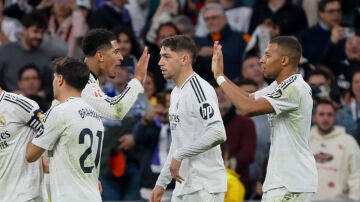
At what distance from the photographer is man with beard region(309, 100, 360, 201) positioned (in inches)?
609

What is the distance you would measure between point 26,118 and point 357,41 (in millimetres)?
7343

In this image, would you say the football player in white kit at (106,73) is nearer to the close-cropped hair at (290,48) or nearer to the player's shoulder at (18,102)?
the player's shoulder at (18,102)

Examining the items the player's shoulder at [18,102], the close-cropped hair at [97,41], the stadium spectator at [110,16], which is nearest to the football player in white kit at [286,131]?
the close-cropped hair at [97,41]

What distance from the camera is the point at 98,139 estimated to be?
1072 centimetres

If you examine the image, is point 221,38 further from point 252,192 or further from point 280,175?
point 280,175

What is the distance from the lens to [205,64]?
17406 mm

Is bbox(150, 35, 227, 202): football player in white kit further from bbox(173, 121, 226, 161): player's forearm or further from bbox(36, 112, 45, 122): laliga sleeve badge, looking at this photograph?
bbox(36, 112, 45, 122): laliga sleeve badge

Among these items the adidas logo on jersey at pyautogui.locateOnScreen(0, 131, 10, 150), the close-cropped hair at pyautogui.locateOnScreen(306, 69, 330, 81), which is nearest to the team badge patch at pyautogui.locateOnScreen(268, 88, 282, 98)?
the adidas logo on jersey at pyautogui.locateOnScreen(0, 131, 10, 150)

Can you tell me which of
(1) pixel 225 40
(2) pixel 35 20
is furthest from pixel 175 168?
(1) pixel 225 40

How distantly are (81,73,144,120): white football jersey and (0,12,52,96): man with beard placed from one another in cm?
574

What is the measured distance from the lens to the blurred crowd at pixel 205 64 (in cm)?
1573

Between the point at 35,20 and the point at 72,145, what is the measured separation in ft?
22.3

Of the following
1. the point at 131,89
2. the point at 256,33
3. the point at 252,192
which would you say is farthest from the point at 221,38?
the point at 131,89

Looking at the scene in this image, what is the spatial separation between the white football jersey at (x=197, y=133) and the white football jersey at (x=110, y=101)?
474 mm
